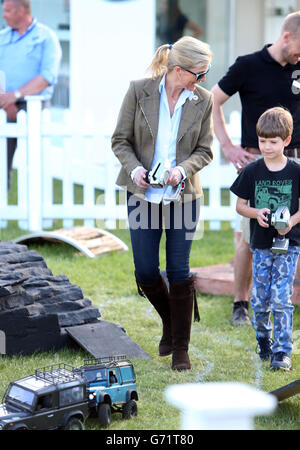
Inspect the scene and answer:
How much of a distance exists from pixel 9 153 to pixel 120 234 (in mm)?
1614

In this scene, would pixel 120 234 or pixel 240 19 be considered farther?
pixel 240 19

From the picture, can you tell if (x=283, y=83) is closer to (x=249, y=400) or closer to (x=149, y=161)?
(x=149, y=161)

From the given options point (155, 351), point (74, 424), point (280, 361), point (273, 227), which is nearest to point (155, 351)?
point (155, 351)

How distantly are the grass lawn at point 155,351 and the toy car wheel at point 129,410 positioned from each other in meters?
0.03

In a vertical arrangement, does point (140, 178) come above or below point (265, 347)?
above

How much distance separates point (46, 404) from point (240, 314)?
8.38 feet

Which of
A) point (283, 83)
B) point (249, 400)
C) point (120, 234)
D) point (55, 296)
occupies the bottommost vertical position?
point (120, 234)

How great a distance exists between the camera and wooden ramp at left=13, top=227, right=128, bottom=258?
7766 mm

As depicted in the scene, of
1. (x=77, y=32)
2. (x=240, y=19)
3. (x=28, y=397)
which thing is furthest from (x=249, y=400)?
(x=240, y=19)

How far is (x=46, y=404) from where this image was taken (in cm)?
352

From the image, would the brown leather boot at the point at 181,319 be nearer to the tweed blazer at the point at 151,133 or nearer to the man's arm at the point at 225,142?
the tweed blazer at the point at 151,133

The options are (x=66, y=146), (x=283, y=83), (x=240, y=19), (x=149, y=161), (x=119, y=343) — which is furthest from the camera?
(x=240, y=19)

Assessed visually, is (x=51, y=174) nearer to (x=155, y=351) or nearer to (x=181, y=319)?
(x=155, y=351)

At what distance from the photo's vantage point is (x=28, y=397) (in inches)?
139
